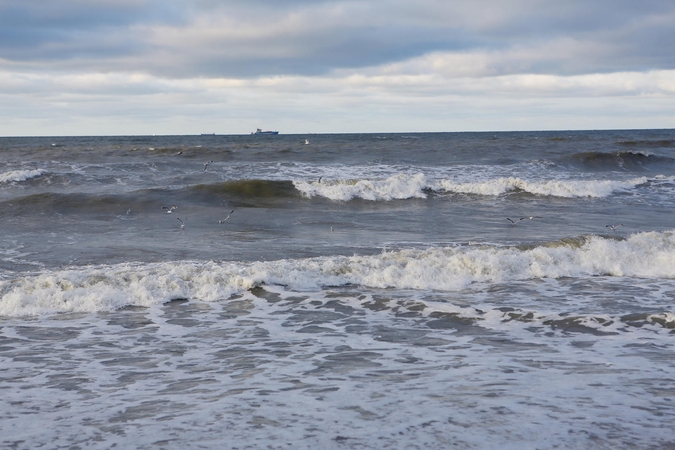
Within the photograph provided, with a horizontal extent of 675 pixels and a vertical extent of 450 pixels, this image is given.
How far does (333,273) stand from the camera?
1025 centimetres

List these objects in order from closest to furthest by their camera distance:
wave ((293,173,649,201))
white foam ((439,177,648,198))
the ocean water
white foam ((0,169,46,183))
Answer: the ocean water
wave ((293,173,649,201))
white foam ((439,177,648,198))
white foam ((0,169,46,183))

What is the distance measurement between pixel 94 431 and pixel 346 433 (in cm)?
176

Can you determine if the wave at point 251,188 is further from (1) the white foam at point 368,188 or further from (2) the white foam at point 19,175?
(2) the white foam at point 19,175

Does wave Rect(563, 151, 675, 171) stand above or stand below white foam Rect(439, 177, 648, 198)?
above

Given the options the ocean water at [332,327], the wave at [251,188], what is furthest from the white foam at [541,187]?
the wave at [251,188]

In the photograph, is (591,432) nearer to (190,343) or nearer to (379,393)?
(379,393)

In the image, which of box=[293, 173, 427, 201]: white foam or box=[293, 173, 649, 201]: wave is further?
box=[293, 173, 649, 201]: wave

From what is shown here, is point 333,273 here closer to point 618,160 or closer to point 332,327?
point 332,327

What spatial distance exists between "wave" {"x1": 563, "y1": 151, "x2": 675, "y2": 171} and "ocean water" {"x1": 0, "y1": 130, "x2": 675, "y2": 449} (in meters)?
13.3

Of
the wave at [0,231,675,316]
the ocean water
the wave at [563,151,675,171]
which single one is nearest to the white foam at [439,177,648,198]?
the ocean water

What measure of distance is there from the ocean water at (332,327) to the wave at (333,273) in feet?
0.14

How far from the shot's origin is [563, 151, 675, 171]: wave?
31.6m

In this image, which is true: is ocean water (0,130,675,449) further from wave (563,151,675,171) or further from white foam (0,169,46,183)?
wave (563,151,675,171)

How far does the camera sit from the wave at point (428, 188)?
71.0 feet
